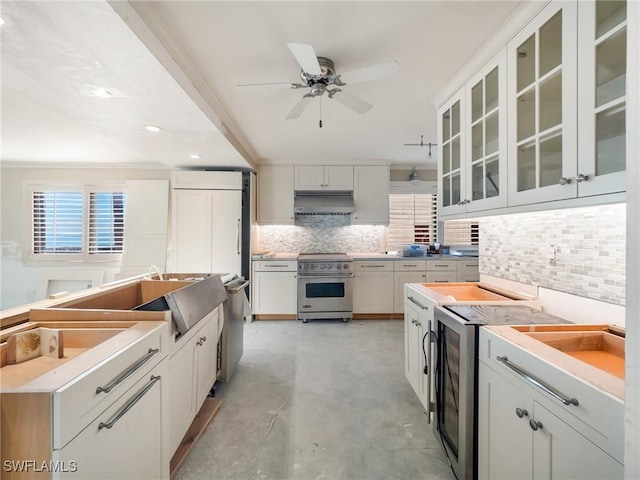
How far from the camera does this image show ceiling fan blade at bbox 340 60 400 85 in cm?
155

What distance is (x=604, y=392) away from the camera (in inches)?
28.8

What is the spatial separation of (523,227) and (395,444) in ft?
5.18

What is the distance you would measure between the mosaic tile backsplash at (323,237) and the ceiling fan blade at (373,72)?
3002 mm

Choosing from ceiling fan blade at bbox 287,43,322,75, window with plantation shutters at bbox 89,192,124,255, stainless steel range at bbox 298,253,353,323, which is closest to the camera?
ceiling fan blade at bbox 287,43,322,75

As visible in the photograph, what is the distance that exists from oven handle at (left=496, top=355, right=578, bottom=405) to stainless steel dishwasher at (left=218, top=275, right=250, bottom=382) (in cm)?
195

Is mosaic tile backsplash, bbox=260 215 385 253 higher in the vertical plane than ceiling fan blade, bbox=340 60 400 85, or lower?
lower

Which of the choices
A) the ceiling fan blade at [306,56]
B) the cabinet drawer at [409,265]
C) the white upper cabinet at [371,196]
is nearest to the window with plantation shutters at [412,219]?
the white upper cabinet at [371,196]

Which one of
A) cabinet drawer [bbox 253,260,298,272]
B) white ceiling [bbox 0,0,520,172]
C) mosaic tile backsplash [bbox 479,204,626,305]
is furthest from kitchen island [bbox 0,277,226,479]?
cabinet drawer [bbox 253,260,298,272]

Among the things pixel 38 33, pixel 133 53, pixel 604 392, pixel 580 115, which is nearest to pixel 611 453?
pixel 604 392

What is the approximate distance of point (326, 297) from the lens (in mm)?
3973

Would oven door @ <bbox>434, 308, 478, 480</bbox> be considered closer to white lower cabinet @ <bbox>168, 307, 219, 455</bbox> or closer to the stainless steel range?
white lower cabinet @ <bbox>168, 307, 219, 455</bbox>

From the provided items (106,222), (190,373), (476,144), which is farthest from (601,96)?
(106,222)

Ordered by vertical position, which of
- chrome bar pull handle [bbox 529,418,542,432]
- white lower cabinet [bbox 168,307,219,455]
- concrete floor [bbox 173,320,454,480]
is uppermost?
chrome bar pull handle [bbox 529,418,542,432]

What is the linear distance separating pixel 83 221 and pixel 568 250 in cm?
583
